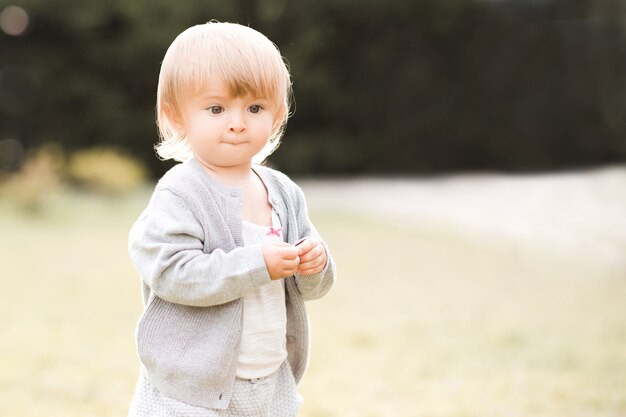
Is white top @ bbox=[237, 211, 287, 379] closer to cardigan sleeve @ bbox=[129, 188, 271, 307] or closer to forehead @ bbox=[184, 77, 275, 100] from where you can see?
cardigan sleeve @ bbox=[129, 188, 271, 307]

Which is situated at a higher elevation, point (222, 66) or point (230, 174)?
point (222, 66)

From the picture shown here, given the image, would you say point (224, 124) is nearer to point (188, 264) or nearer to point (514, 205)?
point (188, 264)

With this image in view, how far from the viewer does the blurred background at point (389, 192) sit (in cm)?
442

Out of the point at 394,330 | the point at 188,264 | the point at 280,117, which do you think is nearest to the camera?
the point at 188,264

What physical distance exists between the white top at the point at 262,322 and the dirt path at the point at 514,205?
5.93 metres

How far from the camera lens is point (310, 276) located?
2.06 metres

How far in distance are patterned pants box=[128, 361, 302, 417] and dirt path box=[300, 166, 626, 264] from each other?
5.86 metres

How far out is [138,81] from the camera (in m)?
13.0

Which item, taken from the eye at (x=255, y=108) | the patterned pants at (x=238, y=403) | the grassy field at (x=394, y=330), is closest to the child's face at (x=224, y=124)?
the eye at (x=255, y=108)

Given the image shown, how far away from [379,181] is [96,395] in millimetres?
9785

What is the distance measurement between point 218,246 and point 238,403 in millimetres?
380

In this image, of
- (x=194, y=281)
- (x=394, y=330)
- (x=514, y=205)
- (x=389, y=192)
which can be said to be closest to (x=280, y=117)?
(x=194, y=281)

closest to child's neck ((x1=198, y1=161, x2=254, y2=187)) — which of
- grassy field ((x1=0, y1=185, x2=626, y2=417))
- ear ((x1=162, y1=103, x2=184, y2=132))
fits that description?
ear ((x1=162, y1=103, x2=184, y2=132))

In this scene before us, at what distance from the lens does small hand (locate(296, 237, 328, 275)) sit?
1.94 m
